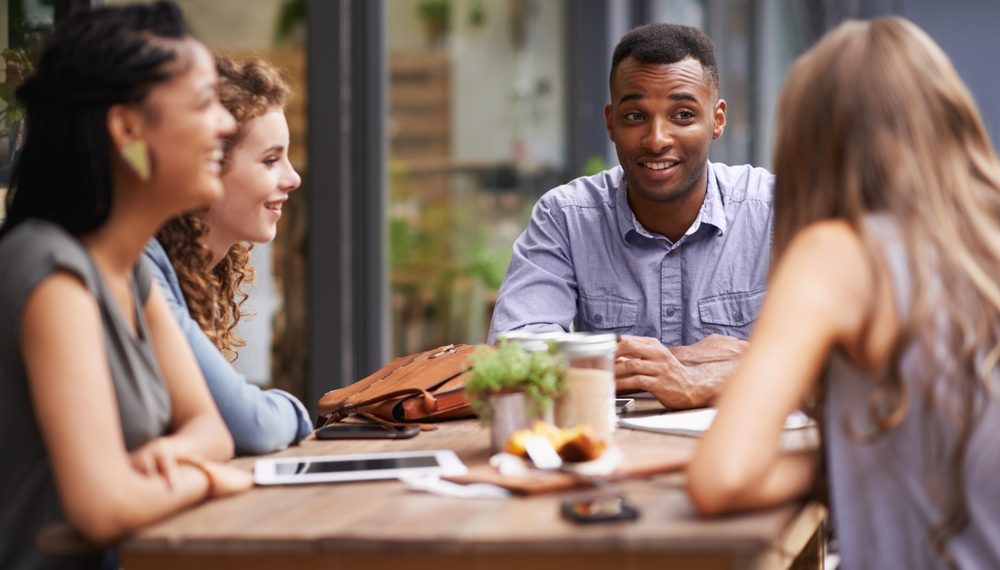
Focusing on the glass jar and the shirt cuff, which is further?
the shirt cuff

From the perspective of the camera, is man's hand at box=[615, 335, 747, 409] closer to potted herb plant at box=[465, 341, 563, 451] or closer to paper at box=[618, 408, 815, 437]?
paper at box=[618, 408, 815, 437]

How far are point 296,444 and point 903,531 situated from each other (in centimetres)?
101

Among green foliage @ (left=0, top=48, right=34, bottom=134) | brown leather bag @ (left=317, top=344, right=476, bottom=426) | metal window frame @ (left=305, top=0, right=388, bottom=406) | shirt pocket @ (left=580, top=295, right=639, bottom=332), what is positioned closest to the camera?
brown leather bag @ (left=317, top=344, right=476, bottom=426)

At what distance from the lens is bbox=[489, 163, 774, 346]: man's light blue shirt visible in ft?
9.67

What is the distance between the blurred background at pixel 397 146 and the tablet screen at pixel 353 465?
1.04 meters

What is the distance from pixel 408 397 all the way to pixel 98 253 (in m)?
0.77

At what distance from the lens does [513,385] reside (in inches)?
75.2

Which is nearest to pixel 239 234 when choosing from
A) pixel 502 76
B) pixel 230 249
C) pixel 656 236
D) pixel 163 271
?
pixel 230 249

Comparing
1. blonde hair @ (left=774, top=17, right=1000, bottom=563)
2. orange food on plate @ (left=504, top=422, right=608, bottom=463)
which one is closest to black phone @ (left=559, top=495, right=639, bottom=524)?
orange food on plate @ (left=504, top=422, right=608, bottom=463)

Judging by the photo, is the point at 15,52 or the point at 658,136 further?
the point at 658,136

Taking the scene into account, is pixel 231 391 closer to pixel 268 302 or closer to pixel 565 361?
pixel 565 361

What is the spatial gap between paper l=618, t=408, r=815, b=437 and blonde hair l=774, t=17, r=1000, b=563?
47 centimetres

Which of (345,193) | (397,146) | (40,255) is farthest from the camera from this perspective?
(397,146)

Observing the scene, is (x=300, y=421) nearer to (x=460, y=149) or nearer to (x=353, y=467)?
(x=353, y=467)
